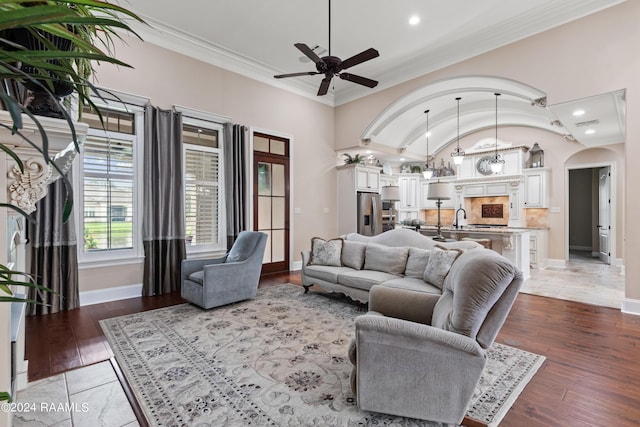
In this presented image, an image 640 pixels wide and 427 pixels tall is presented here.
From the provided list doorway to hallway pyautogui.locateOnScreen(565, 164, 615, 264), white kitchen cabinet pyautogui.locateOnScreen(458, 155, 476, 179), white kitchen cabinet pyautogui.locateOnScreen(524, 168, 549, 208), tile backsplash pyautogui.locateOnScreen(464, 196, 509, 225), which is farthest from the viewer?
white kitchen cabinet pyautogui.locateOnScreen(458, 155, 476, 179)

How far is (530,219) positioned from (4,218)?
9.30 m

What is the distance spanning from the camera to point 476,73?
4844 millimetres

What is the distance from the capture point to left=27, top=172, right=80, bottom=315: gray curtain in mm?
3545

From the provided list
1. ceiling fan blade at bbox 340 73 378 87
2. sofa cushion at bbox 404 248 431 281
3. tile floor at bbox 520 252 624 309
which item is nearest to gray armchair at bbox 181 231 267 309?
sofa cushion at bbox 404 248 431 281

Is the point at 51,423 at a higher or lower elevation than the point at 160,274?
lower

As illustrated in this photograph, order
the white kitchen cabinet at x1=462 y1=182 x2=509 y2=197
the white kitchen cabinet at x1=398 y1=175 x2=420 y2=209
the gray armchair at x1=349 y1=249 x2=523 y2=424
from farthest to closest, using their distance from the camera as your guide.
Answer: the white kitchen cabinet at x1=398 y1=175 x2=420 y2=209 → the white kitchen cabinet at x1=462 y1=182 x2=509 y2=197 → the gray armchair at x1=349 y1=249 x2=523 y2=424

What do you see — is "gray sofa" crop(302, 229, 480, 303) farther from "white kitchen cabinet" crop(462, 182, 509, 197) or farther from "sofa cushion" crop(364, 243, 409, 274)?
"white kitchen cabinet" crop(462, 182, 509, 197)

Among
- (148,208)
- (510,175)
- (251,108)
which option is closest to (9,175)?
(148,208)

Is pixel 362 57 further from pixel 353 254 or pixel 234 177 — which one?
pixel 234 177

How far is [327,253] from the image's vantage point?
438cm

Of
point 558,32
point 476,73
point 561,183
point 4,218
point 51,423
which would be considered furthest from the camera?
point 561,183

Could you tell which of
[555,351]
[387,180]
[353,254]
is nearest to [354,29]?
[353,254]

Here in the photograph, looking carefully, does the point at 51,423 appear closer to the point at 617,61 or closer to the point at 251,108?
the point at 251,108

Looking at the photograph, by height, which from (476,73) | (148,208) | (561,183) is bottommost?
(148,208)
